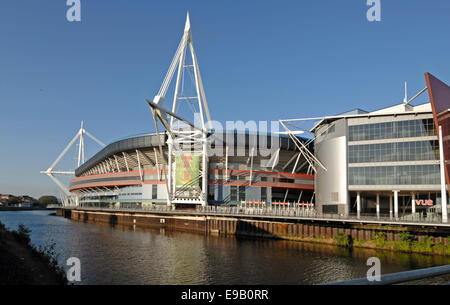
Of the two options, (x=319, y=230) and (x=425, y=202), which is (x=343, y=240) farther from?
(x=425, y=202)

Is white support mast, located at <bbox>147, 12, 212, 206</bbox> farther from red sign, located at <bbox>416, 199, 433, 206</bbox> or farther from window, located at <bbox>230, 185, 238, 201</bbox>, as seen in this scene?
red sign, located at <bbox>416, 199, 433, 206</bbox>

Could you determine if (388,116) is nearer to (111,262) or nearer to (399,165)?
(399,165)

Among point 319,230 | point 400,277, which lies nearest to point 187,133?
point 319,230

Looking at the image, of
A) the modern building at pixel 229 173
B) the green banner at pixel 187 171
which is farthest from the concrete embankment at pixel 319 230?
the modern building at pixel 229 173

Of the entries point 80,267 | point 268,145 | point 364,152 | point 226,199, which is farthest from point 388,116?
point 80,267

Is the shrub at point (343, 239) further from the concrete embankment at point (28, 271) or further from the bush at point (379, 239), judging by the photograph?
the concrete embankment at point (28, 271)

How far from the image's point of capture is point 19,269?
1568cm

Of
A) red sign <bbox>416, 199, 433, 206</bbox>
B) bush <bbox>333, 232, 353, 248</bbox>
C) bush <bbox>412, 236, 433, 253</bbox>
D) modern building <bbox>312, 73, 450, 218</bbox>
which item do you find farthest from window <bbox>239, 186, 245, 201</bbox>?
bush <bbox>412, 236, 433, 253</bbox>

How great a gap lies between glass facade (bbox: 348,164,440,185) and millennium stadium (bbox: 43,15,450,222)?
4.5 inches

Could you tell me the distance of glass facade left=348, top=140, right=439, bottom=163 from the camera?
44.5 m

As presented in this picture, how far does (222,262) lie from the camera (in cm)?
2973

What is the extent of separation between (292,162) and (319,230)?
3575 centimetres
